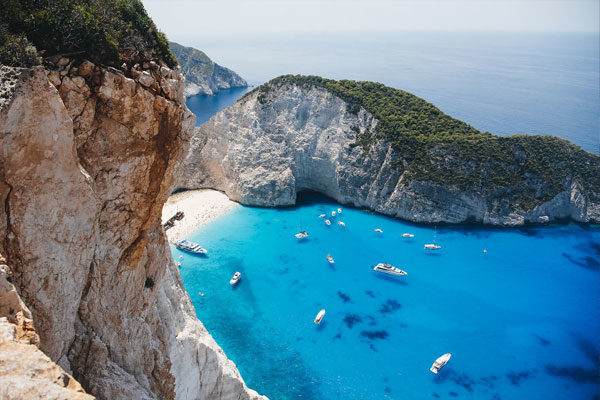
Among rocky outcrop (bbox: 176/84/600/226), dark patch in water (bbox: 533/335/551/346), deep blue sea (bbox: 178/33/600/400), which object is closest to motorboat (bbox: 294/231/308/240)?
deep blue sea (bbox: 178/33/600/400)

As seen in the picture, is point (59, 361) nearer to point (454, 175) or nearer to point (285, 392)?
point (285, 392)

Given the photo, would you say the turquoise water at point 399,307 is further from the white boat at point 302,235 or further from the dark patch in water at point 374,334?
the white boat at point 302,235

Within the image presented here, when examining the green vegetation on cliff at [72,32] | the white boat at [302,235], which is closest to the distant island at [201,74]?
the white boat at [302,235]

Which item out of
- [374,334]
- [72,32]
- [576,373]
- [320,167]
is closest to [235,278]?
[374,334]

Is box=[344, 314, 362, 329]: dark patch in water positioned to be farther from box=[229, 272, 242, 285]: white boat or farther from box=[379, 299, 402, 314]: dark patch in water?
box=[229, 272, 242, 285]: white boat

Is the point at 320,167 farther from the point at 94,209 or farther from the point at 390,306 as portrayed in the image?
the point at 94,209
